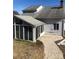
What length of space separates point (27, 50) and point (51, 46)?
0.69 feet

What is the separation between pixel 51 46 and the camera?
4.41ft

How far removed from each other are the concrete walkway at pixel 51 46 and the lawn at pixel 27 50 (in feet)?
0.13

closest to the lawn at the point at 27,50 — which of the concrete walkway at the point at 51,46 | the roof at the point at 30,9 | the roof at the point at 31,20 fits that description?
the concrete walkway at the point at 51,46

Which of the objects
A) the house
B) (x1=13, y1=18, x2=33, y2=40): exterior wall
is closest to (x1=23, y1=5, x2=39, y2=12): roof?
the house

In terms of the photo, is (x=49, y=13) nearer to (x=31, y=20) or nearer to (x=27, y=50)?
(x=31, y=20)

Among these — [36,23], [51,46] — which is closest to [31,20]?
[36,23]

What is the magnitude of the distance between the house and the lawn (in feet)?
0.16

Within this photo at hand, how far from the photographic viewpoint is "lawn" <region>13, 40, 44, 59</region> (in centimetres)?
131

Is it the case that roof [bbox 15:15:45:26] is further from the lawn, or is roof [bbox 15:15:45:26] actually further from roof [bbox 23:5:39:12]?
the lawn

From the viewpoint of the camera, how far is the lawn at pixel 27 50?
131 centimetres
